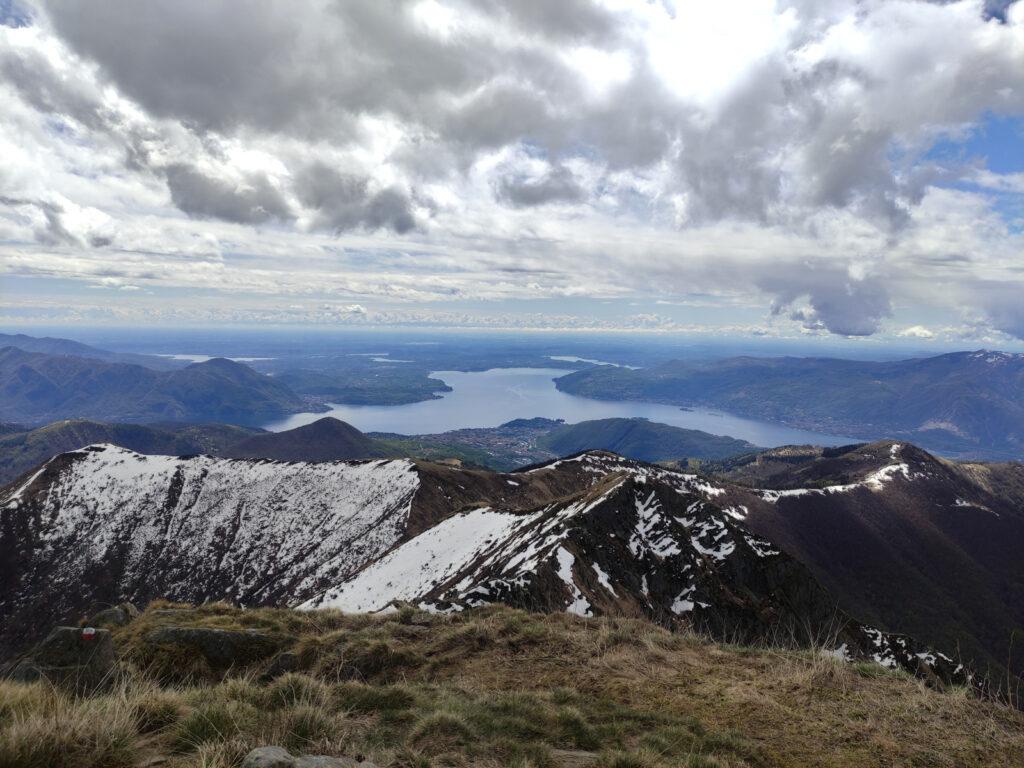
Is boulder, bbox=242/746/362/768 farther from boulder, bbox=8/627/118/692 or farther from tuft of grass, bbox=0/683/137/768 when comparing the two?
boulder, bbox=8/627/118/692

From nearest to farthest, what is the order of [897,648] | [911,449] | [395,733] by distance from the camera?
[395,733] → [897,648] → [911,449]

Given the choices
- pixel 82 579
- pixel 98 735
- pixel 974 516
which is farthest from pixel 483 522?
pixel 974 516

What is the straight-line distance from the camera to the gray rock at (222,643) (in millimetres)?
11539

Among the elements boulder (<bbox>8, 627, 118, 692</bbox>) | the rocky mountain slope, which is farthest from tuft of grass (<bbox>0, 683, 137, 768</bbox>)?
the rocky mountain slope

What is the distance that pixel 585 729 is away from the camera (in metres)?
7.87

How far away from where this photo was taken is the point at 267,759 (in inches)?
198

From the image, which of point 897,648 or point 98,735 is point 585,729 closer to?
point 98,735

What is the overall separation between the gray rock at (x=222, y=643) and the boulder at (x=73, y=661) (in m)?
2.63

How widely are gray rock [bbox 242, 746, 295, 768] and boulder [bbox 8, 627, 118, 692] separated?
480 cm

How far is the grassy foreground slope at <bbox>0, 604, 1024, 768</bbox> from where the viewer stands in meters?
5.86

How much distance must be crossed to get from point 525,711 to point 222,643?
7.84m

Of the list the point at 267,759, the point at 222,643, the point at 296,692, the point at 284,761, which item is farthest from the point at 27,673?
Result: the point at 284,761

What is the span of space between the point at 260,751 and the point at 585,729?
489 cm

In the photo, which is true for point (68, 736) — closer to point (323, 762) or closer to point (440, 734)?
point (323, 762)
